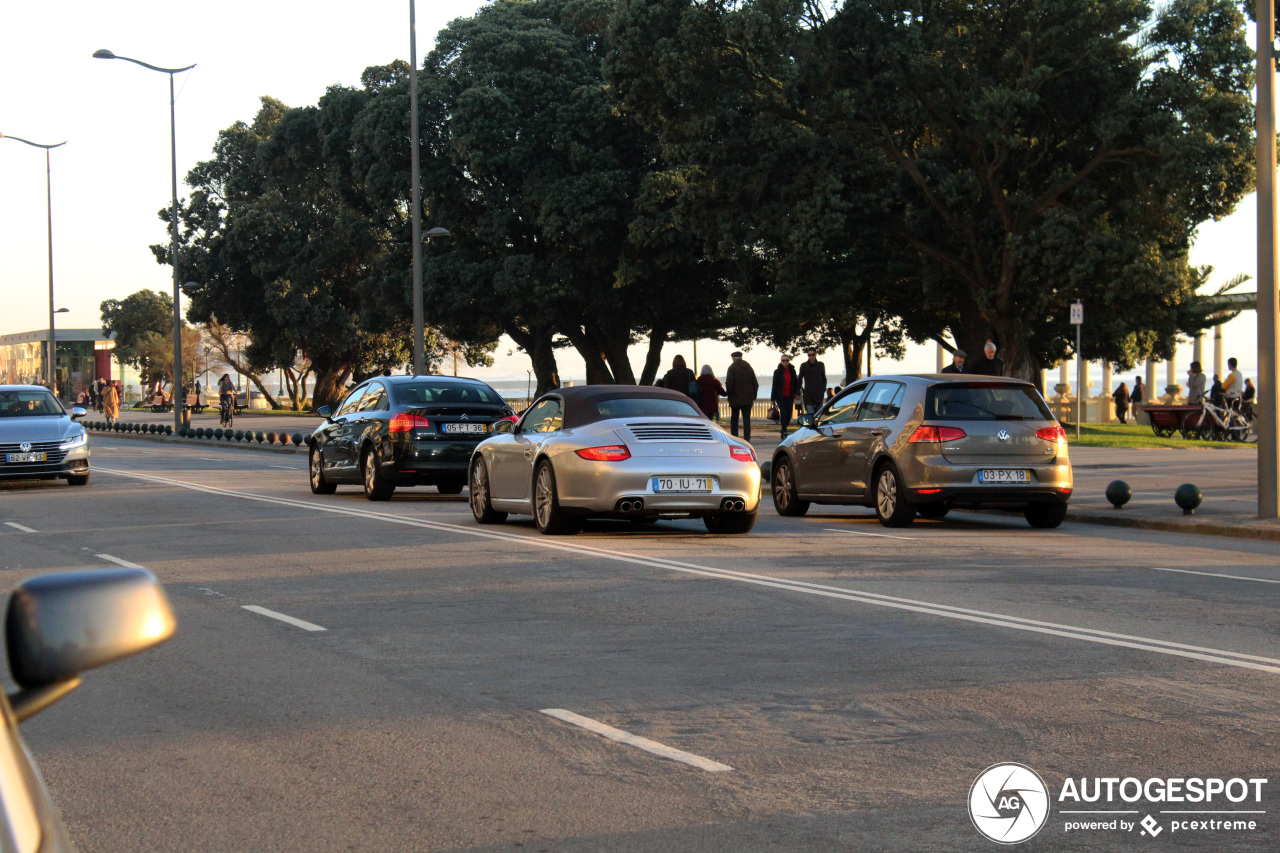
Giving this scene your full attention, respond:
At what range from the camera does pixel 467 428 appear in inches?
773

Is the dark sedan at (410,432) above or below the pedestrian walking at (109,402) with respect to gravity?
below

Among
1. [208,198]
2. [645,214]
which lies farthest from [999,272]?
[208,198]

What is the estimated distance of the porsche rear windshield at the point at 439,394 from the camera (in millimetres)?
19797

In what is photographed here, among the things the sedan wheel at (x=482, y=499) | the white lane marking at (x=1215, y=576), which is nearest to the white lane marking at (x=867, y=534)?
the white lane marking at (x=1215, y=576)

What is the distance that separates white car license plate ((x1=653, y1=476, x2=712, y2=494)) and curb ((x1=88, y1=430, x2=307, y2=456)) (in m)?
23.4

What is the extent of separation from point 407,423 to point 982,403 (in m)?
7.46

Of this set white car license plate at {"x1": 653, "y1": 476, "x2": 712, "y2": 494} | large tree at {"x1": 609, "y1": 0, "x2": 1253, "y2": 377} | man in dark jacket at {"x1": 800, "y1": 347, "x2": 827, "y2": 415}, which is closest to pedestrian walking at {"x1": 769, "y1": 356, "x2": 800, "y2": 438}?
man in dark jacket at {"x1": 800, "y1": 347, "x2": 827, "y2": 415}

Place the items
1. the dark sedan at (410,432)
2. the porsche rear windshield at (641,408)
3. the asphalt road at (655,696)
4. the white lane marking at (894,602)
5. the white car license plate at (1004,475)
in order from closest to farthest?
the asphalt road at (655,696) → the white lane marking at (894,602) → the porsche rear windshield at (641,408) → the white car license plate at (1004,475) → the dark sedan at (410,432)

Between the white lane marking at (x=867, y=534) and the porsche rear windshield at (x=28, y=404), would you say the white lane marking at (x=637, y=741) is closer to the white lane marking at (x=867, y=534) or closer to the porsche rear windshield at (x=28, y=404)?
the white lane marking at (x=867, y=534)

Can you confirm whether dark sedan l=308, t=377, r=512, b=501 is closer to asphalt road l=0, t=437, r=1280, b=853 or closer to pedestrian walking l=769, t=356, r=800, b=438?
asphalt road l=0, t=437, r=1280, b=853

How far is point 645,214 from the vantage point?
46375 mm

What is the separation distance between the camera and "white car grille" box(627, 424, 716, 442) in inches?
553

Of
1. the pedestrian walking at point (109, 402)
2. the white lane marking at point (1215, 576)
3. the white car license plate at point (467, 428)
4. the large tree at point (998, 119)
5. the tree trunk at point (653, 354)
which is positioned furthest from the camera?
the pedestrian walking at point (109, 402)

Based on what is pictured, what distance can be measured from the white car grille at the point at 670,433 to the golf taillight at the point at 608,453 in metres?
0.19
